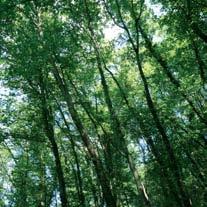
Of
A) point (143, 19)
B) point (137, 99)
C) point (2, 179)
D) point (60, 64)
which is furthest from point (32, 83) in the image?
point (2, 179)

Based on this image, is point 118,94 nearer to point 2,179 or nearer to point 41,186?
point 41,186

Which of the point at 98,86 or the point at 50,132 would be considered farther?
the point at 98,86

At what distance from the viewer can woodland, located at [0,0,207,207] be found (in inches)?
730

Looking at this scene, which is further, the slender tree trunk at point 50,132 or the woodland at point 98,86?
the slender tree trunk at point 50,132

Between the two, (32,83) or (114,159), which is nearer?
(32,83)

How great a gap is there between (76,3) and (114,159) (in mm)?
16534

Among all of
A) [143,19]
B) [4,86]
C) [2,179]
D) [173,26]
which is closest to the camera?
[173,26]

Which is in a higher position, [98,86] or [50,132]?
[98,86]

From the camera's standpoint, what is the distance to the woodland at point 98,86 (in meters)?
18.5

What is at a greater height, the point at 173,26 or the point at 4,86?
the point at 4,86

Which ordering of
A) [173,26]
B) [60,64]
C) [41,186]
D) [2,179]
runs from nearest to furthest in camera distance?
[173,26], [60,64], [41,186], [2,179]

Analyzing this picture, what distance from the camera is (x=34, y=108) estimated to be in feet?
87.6

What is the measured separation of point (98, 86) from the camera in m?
35.3

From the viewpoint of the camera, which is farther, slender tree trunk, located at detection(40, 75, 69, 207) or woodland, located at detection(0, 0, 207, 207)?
slender tree trunk, located at detection(40, 75, 69, 207)
